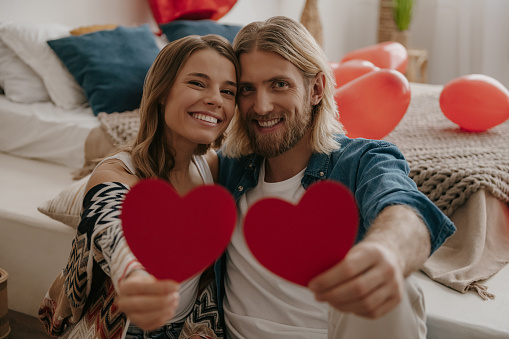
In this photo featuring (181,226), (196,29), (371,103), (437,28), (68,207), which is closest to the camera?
(181,226)

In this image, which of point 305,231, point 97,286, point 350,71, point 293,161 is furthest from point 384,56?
point 305,231

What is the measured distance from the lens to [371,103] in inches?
69.5

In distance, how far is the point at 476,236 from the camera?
1.43 metres

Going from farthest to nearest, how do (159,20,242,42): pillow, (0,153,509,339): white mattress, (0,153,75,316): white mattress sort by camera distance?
(159,20,242,42): pillow < (0,153,75,316): white mattress < (0,153,509,339): white mattress

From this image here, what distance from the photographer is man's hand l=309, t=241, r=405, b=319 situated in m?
0.58

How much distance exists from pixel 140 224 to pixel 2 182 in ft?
4.35

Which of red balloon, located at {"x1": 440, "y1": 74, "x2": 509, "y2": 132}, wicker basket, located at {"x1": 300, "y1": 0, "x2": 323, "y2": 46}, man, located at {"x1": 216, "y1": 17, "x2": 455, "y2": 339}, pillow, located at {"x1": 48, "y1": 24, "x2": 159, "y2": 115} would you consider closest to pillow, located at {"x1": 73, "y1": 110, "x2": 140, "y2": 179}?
pillow, located at {"x1": 48, "y1": 24, "x2": 159, "y2": 115}

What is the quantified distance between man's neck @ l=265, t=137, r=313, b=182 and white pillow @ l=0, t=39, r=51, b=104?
1420mm

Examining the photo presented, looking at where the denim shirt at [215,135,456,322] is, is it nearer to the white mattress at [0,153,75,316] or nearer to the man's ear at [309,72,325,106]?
the man's ear at [309,72,325,106]

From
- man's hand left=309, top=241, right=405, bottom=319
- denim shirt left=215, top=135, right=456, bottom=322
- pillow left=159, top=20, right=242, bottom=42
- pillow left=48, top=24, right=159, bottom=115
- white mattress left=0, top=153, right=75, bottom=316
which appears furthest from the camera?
pillow left=159, top=20, right=242, bottom=42

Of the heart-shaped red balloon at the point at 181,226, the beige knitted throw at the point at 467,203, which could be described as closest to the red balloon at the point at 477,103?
the beige knitted throw at the point at 467,203

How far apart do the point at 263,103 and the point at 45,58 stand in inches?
57.5

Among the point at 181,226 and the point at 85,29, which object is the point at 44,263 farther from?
the point at 85,29

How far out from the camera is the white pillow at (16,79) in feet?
7.14
